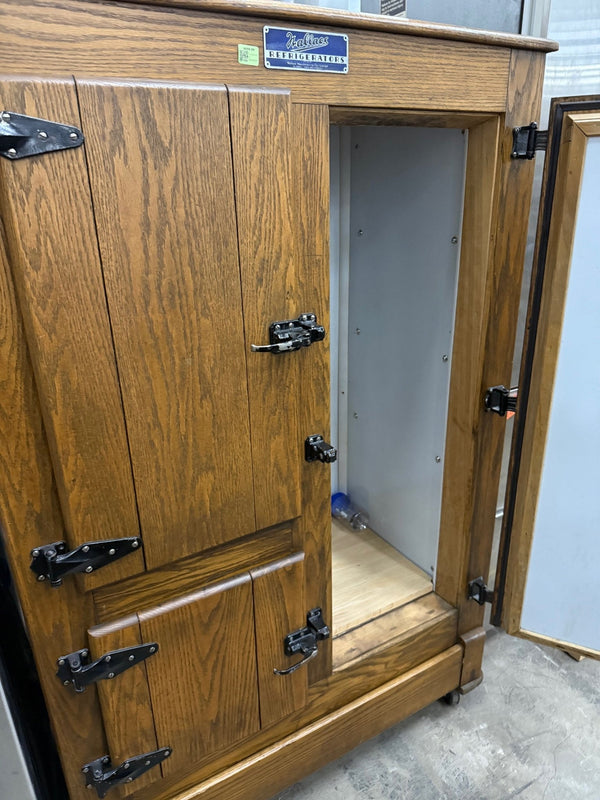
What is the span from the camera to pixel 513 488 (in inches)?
49.2

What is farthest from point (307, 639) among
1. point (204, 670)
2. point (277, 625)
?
point (204, 670)

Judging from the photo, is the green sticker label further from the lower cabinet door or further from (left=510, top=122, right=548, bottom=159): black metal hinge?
the lower cabinet door

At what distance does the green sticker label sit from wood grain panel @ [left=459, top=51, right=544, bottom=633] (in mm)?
538

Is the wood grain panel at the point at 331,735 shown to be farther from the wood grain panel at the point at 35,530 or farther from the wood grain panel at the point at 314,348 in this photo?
the wood grain panel at the point at 35,530

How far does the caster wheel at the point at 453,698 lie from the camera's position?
5.20ft

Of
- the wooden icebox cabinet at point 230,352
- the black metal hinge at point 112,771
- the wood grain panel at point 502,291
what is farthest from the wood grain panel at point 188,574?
the wood grain panel at point 502,291

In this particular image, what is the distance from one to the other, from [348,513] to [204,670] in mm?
891

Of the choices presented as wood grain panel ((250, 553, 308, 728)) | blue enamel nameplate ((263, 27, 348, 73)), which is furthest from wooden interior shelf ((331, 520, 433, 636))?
blue enamel nameplate ((263, 27, 348, 73))

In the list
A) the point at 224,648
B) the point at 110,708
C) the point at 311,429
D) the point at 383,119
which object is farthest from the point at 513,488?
the point at 110,708

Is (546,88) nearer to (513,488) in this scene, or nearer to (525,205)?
(525,205)

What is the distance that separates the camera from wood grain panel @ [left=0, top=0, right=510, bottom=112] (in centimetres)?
68

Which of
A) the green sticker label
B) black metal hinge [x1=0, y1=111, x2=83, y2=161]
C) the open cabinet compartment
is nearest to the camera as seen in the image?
black metal hinge [x1=0, y1=111, x2=83, y2=161]

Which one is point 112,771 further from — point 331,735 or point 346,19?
point 346,19

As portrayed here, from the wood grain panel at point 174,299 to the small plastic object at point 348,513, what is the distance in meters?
0.90
